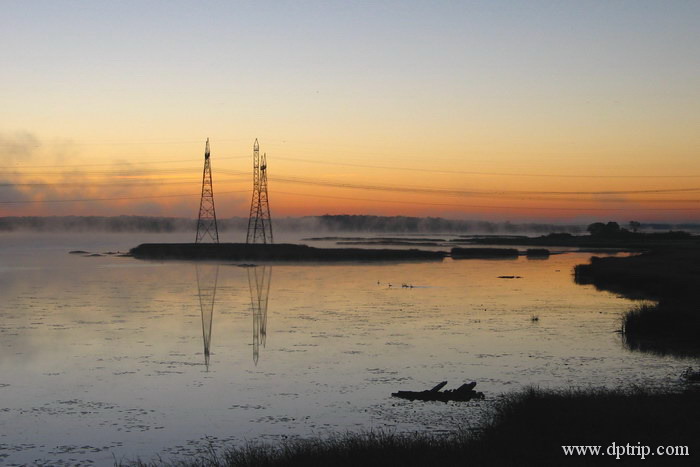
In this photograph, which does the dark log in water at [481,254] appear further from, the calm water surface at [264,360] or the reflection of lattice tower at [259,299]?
the calm water surface at [264,360]

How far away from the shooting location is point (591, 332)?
3031cm

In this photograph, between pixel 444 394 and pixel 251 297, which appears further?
pixel 251 297

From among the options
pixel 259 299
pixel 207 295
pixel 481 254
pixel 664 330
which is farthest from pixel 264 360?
pixel 481 254

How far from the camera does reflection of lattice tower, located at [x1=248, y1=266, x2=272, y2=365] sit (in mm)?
28844

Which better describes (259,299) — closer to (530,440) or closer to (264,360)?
(264,360)

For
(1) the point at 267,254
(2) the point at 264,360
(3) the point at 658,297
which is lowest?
(2) the point at 264,360

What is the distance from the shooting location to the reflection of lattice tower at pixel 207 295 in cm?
2943

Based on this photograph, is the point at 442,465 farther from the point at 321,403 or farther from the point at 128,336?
the point at 128,336

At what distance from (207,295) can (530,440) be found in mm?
35286

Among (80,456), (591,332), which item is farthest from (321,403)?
(591,332)

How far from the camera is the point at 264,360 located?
2445 centimetres

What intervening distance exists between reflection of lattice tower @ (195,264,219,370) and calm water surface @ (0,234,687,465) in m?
0.19

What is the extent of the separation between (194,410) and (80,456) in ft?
12.4

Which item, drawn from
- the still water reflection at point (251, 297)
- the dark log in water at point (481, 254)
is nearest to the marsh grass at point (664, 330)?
the still water reflection at point (251, 297)
